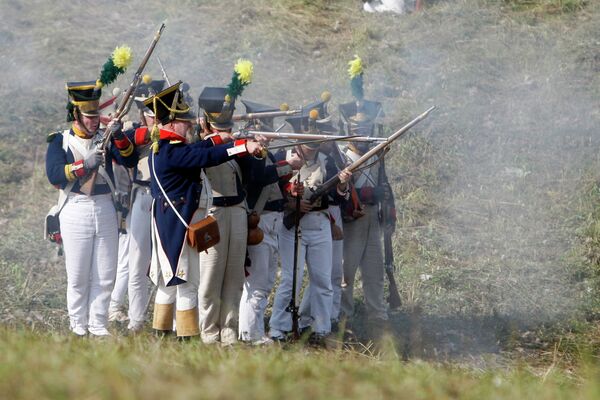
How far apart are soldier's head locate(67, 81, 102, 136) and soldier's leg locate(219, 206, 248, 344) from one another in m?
1.45

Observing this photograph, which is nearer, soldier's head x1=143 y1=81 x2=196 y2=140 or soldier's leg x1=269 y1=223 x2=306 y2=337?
soldier's head x1=143 y1=81 x2=196 y2=140

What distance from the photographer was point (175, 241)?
752 cm

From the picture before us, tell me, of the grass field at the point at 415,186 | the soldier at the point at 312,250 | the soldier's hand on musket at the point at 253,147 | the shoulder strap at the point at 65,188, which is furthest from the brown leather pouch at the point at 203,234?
the soldier at the point at 312,250

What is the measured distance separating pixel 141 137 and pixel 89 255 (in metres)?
1.13

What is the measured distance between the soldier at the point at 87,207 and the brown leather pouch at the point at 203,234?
4.37 feet

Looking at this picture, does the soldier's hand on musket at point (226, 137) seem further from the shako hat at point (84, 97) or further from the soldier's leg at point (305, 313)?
the soldier's leg at point (305, 313)

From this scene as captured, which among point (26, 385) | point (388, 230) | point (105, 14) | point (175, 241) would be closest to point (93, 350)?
point (26, 385)

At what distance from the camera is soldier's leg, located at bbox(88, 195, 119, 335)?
28.3 feet

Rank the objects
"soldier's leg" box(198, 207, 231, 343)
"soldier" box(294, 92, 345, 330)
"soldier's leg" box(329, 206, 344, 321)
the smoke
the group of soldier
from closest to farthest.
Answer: the group of soldier
"soldier's leg" box(198, 207, 231, 343)
"soldier" box(294, 92, 345, 330)
"soldier's leg" box(329, 206, 344, 321)
the smoke

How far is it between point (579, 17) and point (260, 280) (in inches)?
485

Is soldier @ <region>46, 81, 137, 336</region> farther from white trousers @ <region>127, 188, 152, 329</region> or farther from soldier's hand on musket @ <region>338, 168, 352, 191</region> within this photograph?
soldier's hand on musket @ <region>338, 168, 352, 191</region>

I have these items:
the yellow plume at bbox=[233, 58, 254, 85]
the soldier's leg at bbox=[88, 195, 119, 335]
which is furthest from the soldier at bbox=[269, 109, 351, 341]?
the soldier's leg at bbox=[88, 195, 119, 335]

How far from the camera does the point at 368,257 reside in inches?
397

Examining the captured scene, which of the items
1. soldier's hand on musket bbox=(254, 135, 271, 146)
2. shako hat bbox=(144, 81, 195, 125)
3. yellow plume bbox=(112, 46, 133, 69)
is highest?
yellow plume bbox=(112, 46, 133, 69)
